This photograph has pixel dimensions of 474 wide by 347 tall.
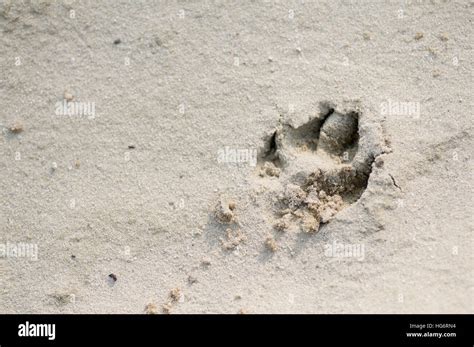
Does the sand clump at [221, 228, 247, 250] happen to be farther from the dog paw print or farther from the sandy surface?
the dog paw print

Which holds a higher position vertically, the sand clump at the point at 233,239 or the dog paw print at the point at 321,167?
the dog paw print at the point at 321,167

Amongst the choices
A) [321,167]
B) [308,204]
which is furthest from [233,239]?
[321,167]

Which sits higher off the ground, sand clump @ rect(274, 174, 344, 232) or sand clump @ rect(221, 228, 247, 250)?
sand clump @ rect(274, 174, 344, 232)

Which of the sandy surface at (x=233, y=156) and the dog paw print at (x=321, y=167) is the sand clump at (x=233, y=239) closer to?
the sandy surface at (x=233, y=156)

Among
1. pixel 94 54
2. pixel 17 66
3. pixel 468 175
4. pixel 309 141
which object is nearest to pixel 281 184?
pixel 309 141

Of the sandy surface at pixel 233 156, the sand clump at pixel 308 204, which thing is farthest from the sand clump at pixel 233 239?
the sand clump at pixel 308 204

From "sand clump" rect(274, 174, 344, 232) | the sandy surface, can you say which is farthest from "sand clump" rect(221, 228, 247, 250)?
"sand clump" rect(274, 174, 344, 232)

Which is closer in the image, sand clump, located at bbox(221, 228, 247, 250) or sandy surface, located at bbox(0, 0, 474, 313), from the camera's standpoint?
sandy surface, located at bbox(0, 0, 474, 313)
